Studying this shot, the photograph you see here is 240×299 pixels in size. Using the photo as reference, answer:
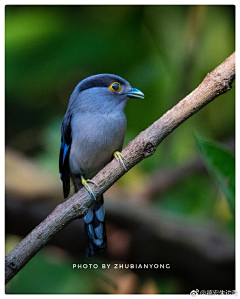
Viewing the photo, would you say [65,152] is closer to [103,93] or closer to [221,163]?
[103,93]

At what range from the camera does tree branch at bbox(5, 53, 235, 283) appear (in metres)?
1.87

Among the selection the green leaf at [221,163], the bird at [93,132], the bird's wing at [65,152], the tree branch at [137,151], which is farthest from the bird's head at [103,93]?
the green leaf at [221,163]

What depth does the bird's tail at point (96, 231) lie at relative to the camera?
8.73 ft

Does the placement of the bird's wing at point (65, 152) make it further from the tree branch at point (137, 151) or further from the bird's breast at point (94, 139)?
the tree branch at point (137, 151)

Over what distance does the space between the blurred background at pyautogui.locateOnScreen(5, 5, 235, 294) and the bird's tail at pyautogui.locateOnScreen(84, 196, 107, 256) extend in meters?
0.06

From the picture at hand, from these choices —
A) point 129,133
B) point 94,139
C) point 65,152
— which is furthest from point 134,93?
point 65,152

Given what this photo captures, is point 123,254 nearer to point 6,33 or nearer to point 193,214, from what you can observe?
point 193,214

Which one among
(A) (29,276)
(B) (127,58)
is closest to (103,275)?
(A) (29,276)

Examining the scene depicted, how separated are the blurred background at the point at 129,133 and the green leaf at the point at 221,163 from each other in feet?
3.00

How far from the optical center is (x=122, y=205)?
9.50ft

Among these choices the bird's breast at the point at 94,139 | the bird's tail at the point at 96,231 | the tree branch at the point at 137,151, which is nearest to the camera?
the tree branch at the point at 137,151

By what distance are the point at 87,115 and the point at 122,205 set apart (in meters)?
0.79

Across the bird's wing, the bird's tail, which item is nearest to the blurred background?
the bird's tail

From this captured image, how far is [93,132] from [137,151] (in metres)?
0.58
